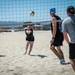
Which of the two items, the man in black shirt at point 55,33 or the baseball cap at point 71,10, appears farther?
the man in black shirt at point 55,33

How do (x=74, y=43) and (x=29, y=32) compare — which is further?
(x=29, y=32)

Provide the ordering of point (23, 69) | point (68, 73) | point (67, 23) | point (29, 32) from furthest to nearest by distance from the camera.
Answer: point (29, 32) < point (23, 69) < point (68, 73) < point (67, 23)

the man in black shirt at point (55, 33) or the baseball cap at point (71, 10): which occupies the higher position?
the baseball cap at point (71, 10)

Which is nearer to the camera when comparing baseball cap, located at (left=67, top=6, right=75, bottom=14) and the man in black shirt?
baseball cap, located at (left=67, top=6, right=75, bottom=14)

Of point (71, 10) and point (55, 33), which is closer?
point (71, 10)

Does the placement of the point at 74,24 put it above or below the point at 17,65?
above

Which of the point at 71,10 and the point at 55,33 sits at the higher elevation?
the point at 71,10

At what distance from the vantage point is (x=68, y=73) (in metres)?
5.20

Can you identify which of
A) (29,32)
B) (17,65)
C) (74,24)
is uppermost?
(74,24)

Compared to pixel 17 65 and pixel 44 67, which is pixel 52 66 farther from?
pixel 17 65

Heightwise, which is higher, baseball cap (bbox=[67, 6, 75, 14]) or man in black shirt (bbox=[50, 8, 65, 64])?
baseball cap (bbox=[67, 6, 75, 14])

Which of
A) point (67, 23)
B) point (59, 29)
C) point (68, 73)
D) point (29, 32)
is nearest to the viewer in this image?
point (67, 23)

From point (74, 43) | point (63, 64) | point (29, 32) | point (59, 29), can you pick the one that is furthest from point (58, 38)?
point (29, 32)

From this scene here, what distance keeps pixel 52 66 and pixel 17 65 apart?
0.91 m
